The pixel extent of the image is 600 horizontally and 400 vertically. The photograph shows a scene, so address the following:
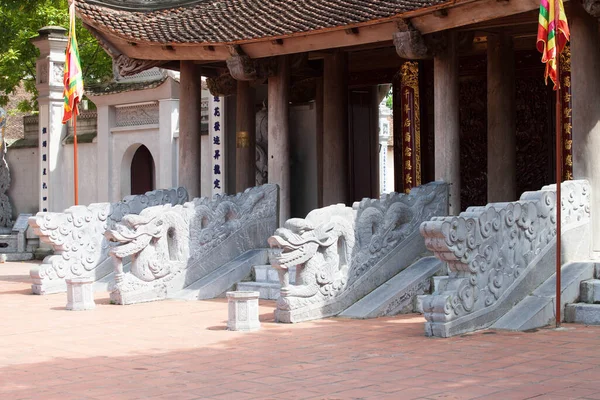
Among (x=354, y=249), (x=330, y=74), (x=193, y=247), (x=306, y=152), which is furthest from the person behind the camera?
(x=306, y=152)

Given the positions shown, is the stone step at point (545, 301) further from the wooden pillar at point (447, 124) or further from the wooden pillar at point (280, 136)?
the wooden pillar at point (280, 136)

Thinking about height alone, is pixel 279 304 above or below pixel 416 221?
below

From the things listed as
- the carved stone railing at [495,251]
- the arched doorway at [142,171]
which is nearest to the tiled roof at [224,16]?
the carved stone railing at [495,251]

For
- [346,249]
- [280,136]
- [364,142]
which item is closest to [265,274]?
[280,136]

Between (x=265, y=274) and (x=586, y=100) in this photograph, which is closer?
(x=586, y=100)

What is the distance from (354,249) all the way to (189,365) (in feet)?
11.6

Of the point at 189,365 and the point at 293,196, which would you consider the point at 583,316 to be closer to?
the point at 189,365

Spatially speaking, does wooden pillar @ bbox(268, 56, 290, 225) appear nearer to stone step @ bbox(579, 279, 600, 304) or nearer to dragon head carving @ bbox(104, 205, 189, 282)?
dragon head carving @ bbox(104, 205, 189, 282)

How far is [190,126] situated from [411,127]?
3394 millimetres

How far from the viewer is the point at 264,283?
41.7 ft

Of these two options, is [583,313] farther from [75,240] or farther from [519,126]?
[75,240]

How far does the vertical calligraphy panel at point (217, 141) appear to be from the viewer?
57.4 ft

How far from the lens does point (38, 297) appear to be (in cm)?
1321

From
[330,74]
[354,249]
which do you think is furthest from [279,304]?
[330,74]
